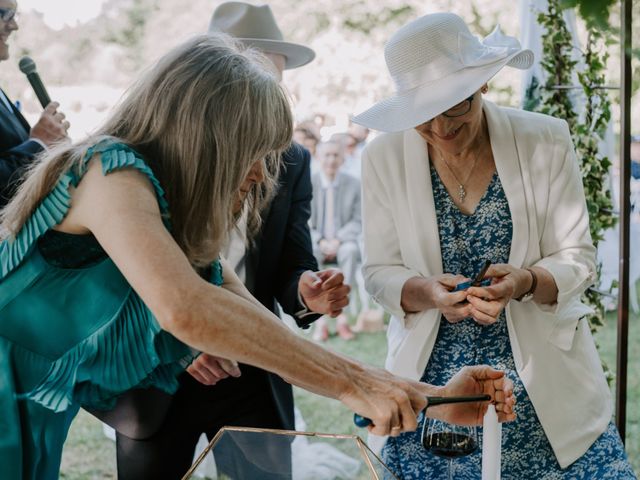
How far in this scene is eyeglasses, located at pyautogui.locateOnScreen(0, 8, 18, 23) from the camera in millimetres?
2793

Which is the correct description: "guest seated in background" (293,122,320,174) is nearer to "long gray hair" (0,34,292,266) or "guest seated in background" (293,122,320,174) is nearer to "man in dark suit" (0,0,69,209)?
"man in dark suit" (0,0,69,209)

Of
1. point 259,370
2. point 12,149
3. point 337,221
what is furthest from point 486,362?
point 337,221

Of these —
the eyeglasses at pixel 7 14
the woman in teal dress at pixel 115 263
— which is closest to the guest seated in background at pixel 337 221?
the eyeglasses at pixel 7 14

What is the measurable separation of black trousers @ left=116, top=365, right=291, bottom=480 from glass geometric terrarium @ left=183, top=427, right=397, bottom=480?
856mm

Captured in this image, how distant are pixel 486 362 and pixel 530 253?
307 millimetres

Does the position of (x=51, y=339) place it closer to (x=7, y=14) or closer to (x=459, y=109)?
(x=459, y=109)

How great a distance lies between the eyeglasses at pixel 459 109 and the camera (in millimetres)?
2145

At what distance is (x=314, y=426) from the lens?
5.80 metres

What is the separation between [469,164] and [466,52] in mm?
295

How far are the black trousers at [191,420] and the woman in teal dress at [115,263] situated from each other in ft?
2.25

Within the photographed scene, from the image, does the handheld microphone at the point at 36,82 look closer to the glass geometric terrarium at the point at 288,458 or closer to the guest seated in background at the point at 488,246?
the guest seated in background at the point at 488,246

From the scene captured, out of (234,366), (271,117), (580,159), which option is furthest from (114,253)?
(580,159)

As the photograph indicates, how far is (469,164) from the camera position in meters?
2.26

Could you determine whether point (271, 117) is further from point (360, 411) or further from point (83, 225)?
point (360, 411)
